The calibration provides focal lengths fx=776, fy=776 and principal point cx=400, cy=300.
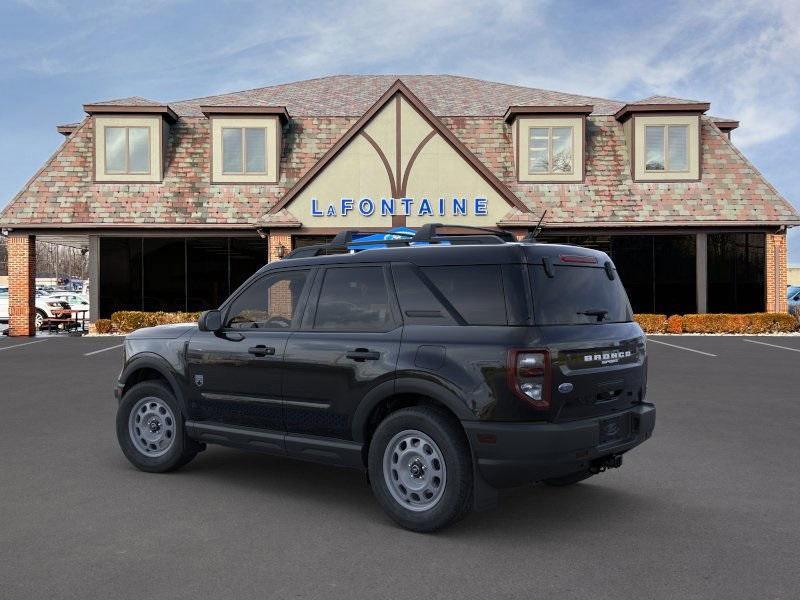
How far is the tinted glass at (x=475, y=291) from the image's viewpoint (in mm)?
5098

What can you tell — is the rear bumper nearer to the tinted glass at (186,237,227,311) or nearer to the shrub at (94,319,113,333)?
the tinted glass at (186,237,227,311)

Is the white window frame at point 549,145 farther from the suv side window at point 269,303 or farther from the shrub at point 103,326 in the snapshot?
the suv side window at point 269,303

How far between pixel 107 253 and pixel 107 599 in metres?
22.8

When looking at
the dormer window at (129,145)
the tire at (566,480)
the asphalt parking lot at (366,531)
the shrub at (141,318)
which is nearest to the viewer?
the asphalt parking lot at (366,531)

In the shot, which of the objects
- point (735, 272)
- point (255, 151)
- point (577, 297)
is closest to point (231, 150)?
point (255, 151)

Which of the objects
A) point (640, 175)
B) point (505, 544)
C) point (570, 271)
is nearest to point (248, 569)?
point (505, 544)

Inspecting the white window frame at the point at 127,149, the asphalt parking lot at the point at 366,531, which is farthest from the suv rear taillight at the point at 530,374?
the white window frame at the point at 127,149

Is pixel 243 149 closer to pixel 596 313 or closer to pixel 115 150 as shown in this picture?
pixel 115 150

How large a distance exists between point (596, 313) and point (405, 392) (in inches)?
57.3

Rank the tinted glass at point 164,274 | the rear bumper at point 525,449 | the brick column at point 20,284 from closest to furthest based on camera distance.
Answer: the rear bumper at point 525,449
the brick column at point 20,284
the tinted glass at point 164,274

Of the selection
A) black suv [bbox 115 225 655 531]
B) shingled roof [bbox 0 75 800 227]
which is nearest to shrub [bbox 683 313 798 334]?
shingled roof [bbox 0 75 800 227]

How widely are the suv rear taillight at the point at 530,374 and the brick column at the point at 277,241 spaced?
19308mm

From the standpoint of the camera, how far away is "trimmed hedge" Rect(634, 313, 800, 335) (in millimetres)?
24438

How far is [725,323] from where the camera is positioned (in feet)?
80.2
